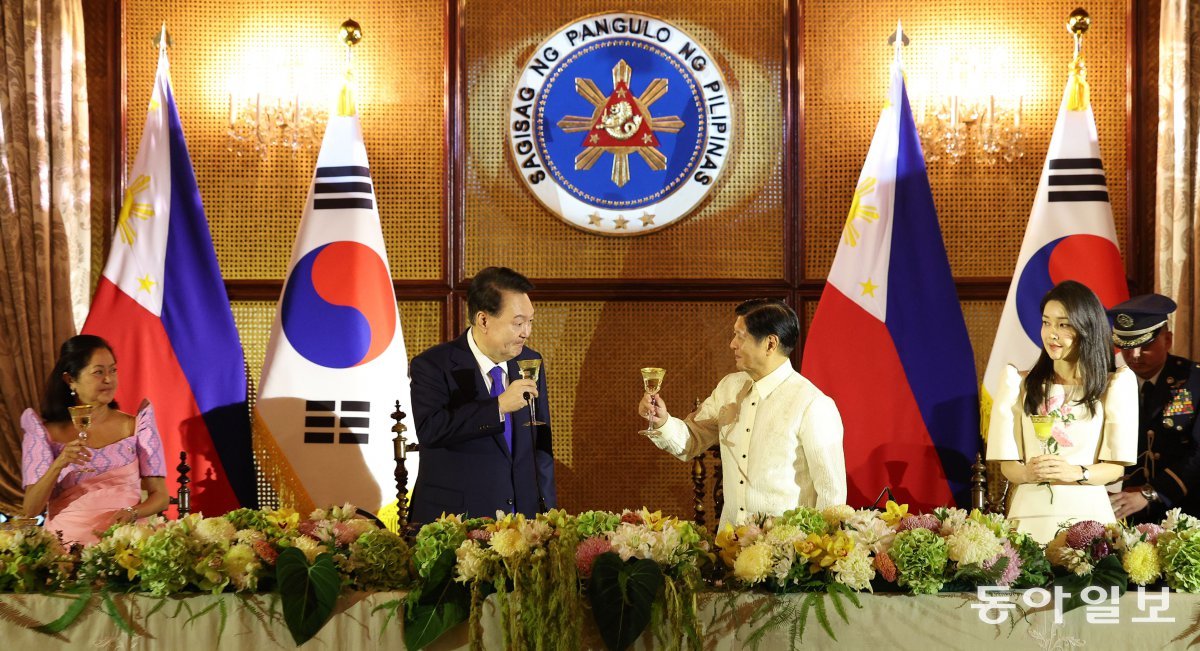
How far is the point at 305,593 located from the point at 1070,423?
2.23 m

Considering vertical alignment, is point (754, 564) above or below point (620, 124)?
below

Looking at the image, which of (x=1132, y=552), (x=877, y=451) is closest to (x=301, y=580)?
(x=1132, y=552)

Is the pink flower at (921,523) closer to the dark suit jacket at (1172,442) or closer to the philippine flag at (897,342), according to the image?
the dark suit jacket at (1172,442)

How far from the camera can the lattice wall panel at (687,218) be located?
5.45 metres

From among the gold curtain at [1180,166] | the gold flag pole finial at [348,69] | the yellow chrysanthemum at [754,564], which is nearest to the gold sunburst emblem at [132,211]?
the gold flag pole finial at [348,69]

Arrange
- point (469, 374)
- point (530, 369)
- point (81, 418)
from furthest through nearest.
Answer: point (469, 374) → point (530, 369) → point (81, 418)

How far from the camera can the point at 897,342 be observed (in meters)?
4.96

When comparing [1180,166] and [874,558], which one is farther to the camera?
[1180,166]

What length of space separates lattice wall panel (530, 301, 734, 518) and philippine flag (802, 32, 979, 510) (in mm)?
634

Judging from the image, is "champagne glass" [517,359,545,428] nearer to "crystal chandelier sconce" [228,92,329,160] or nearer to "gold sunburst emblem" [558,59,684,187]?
"gold sunburst emblem" [558,59,684,187]

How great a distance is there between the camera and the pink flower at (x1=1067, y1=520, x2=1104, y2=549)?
2656mm

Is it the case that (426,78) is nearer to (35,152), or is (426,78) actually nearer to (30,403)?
(35,152)

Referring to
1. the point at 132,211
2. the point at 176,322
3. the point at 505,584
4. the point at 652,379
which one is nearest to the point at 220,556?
the point at 505,584

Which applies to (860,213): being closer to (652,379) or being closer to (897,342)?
(897,342)
